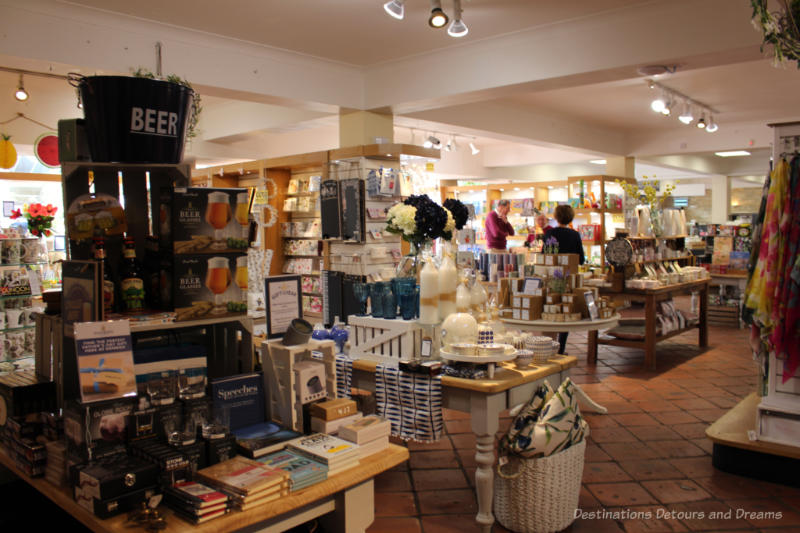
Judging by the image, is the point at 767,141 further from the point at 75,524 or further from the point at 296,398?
the point at 75,524

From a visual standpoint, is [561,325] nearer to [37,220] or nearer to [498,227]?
[498,227]

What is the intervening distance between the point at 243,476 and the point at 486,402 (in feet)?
4.30

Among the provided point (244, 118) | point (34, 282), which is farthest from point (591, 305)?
point (244, 118)

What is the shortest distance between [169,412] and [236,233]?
0.73m

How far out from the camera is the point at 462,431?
4.57 meters

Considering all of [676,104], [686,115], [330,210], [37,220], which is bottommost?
[37,220]

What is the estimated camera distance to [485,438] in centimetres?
277

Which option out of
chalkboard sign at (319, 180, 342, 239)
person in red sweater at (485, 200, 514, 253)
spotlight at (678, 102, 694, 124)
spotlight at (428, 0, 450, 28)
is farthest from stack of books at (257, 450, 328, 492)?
spotlight at (678, 102, 694, 124)

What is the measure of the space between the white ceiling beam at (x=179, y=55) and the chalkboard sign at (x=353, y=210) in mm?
929

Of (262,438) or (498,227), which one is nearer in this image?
(262,438)

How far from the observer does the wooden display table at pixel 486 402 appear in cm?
275

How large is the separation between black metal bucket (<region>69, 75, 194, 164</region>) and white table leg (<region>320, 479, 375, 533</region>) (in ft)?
4.62

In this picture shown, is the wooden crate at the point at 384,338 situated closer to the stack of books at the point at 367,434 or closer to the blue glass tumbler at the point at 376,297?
the blue glass tumbler at the point at 376,297

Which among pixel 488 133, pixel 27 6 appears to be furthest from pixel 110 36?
pixel 488 133
